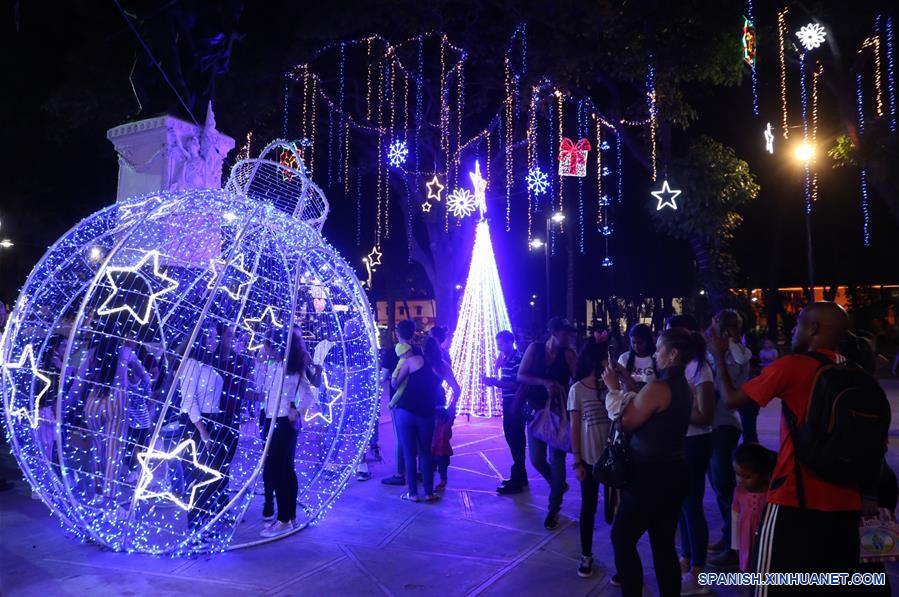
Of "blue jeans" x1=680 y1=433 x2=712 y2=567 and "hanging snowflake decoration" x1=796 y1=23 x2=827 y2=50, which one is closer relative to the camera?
"blue jeans" x1=680 y1=433 x2=712 y2=567

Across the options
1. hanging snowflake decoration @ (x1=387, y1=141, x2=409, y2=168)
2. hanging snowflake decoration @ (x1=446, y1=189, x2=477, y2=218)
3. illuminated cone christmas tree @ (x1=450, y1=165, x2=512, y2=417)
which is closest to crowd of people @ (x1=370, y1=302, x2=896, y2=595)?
illuminated cone christmas tree @ (x1=450, y1=165, x2=512, y2=417)

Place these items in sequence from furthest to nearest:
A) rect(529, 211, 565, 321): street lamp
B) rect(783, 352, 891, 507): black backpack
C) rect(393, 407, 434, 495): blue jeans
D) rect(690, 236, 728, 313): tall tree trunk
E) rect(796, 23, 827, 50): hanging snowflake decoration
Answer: rect(529, 211, 565, 321): street lamp < rect(690, 236, 728, 313): tall tree trunk < rect(796, 23, 827, 50): hanging snowflake decoration < rect(393, 407, 434, 495): blue jeans < rect(783, 352, 891, 507): black backpack

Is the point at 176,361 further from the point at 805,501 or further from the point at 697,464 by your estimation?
the point at 805,501

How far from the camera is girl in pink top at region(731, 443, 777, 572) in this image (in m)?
3.32

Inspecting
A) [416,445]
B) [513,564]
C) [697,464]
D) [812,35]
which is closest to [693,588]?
[697,464]

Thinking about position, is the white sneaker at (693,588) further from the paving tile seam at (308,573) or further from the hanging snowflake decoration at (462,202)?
the hanging snowflake decoration at (462,202)

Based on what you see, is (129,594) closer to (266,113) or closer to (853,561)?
(853,561)

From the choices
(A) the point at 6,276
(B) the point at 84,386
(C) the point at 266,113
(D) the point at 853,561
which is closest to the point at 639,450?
(D) the point at 853,561

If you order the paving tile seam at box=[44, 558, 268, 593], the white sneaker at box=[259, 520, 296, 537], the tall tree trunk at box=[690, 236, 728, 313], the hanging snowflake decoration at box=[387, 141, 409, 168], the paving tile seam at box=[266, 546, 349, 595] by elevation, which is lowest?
the paving tile seam at box=[266, 546, 349, 595]

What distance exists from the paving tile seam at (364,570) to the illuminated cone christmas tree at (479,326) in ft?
23.8

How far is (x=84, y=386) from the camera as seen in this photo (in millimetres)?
5871

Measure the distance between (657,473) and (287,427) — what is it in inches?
113

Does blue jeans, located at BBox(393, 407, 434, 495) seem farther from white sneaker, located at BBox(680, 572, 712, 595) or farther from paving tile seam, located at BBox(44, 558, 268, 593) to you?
white sneaker, located at BBox(680, 572, 712, 595)

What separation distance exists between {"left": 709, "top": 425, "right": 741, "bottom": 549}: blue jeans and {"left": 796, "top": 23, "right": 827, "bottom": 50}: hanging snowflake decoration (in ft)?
29.8
